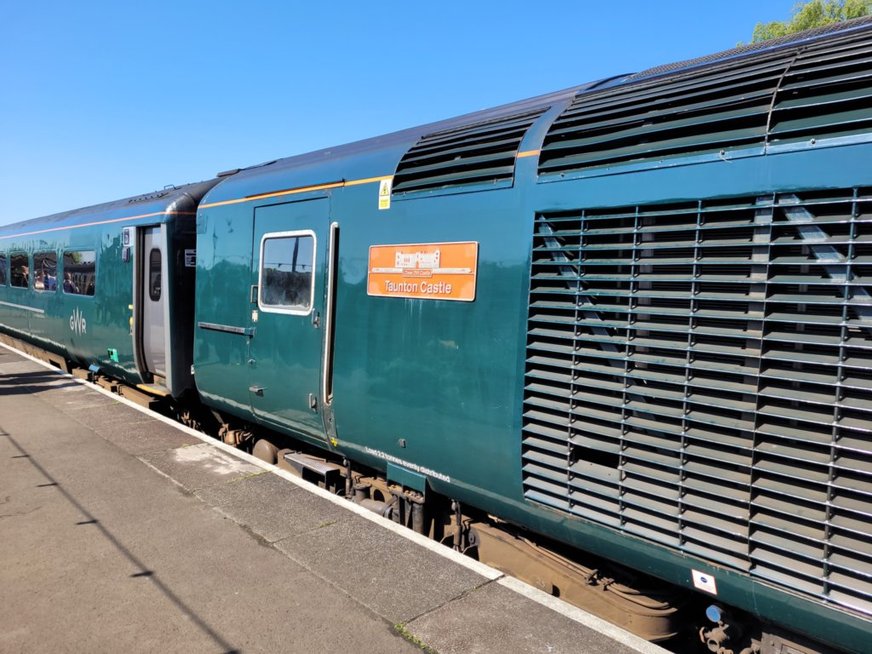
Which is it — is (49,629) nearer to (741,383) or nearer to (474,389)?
(474,389)

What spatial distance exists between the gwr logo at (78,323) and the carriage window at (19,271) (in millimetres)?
3832

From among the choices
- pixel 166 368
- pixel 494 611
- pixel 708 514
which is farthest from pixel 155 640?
pixel 166 368

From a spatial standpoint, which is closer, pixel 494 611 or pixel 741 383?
pixel 741 383

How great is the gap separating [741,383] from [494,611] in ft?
5.72

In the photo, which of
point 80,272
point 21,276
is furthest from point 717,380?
point 21,276

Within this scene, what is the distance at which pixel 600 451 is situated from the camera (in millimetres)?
3043

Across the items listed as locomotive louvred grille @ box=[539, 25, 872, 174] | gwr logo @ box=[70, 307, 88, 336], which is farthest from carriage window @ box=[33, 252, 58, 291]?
locomotive louvred grille @ box=[539, 25, 872, 174]

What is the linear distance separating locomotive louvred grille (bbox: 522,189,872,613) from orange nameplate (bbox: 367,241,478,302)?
1.62 ft

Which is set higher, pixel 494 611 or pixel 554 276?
pixel 554 276

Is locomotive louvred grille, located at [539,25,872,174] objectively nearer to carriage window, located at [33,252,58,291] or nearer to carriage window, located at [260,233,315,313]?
carriage window, located at [260,233,315,313]

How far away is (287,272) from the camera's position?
5078mm

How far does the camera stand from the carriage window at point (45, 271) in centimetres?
1116

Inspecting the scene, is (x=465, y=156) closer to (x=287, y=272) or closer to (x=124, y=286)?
(x=287, y=272)

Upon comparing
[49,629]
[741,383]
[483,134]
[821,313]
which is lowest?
[49,629]
